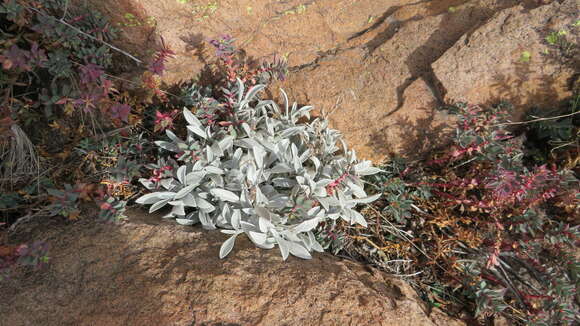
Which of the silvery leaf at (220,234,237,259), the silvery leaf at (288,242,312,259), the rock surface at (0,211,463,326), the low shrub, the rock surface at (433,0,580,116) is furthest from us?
the rock surface at (433,0,580,116)

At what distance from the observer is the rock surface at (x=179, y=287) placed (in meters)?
1.79

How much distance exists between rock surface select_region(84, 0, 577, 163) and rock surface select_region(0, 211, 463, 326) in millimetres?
1286

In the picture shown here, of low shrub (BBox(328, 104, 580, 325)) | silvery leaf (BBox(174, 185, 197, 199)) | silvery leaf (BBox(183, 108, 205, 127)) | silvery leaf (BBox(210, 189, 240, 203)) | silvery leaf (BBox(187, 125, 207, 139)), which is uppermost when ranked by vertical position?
silvery leaf (BBox(183, 108, 205, 127))

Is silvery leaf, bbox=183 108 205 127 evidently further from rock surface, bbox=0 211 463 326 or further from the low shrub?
the low shrub

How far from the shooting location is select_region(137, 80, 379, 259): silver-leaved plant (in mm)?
2270

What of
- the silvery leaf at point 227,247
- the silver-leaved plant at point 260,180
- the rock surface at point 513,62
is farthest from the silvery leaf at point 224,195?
the rock surface at point 513,62

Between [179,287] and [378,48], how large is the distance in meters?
2.30

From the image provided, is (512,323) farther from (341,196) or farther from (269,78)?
(269,78)

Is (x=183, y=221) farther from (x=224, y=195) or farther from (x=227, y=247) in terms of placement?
(x=227, y=247)

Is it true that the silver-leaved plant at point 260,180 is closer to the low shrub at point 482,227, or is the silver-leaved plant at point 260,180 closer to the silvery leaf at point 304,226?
the silvery leaf at point 304,226

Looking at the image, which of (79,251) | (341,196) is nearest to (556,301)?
(341,196)

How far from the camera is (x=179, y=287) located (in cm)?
187

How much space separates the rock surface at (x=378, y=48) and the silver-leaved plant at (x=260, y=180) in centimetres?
37

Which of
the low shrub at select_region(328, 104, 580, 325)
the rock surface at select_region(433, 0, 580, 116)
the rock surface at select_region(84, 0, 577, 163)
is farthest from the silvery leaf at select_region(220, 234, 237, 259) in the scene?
the rock surface at select_region(433, 0, 580, 116)
